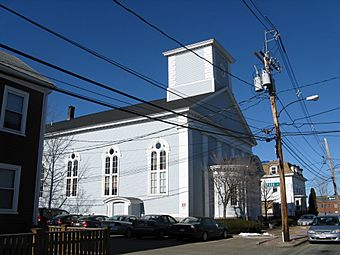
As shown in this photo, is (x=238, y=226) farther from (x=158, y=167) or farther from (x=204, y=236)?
(x=158, y=167)

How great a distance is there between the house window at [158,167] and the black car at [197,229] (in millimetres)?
8455

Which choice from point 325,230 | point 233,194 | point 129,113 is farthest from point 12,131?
point 233,194

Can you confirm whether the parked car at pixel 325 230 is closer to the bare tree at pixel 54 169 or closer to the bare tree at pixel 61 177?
the bare tree at pixel 61 177

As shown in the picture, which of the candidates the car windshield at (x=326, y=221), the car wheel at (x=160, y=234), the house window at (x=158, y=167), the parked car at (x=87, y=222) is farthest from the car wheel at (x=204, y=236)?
the house window at (x=158, y=167)

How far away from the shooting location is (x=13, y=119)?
17.4 m

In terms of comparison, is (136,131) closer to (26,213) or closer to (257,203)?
(257,203)

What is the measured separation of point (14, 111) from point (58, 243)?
7.92 meters

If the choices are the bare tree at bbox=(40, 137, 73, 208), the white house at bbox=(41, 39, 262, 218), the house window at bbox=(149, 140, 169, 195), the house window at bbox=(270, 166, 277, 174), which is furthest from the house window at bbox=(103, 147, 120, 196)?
the house window at bbox=(270, 166, 277, 174)

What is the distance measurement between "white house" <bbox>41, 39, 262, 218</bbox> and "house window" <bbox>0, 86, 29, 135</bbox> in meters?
14.2

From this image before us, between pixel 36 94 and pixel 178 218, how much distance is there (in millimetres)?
16515

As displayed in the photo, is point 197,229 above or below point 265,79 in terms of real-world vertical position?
below

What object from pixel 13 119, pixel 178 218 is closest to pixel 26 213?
pixel 13 119

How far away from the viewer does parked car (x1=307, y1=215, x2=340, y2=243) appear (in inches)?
803

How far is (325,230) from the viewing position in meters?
20.8
